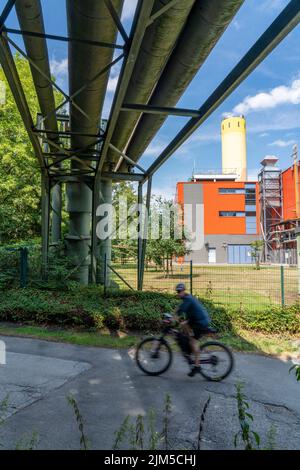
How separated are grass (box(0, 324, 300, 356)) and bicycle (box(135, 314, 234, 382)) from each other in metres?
1.70

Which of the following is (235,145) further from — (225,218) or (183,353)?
(183,353)

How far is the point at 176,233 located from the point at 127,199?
5.25 meters

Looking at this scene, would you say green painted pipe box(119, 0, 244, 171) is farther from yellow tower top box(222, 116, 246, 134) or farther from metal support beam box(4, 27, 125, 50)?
yellow tower top box(222, 116, 246, 134)

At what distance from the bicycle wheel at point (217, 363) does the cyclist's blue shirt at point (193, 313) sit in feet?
1.33

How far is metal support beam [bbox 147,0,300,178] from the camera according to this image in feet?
14.0

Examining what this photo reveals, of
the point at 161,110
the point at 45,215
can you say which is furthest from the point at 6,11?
the point at 45,215

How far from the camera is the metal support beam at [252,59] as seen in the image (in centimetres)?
427

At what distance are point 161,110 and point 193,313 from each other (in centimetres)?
416

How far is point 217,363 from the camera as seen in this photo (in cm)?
554

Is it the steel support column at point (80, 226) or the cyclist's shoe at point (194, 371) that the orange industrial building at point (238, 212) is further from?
the cyclist's shoe at point (194, 371)

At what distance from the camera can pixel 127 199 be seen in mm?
29047

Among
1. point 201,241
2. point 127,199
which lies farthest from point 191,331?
point 201,241
